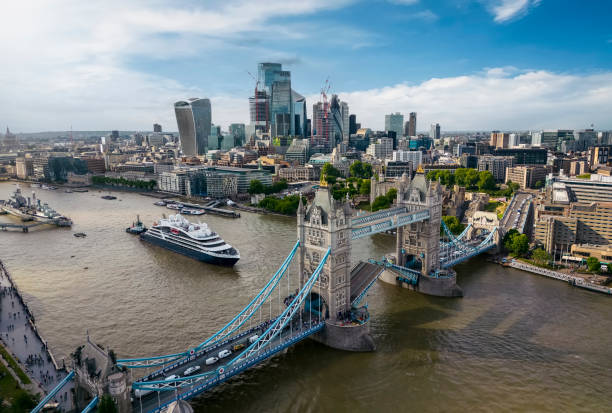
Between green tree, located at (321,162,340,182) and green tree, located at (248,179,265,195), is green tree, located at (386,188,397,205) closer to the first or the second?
green tree, located at (248,179,265,195)

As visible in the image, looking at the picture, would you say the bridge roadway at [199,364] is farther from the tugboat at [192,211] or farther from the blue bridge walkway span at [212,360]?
the tugboat at [192,211]

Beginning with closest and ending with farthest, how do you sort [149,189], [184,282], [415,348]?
[415,348] → [184,282] → [149,189]

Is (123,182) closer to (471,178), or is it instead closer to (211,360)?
(471,178)

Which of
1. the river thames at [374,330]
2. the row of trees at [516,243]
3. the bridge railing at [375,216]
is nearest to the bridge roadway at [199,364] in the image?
the river thames at [374,330]

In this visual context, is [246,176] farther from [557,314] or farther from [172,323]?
[557,314]

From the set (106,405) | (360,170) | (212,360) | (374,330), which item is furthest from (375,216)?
(360,170)

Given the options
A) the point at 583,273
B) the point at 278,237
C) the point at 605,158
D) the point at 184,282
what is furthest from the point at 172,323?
the point at 605,158
